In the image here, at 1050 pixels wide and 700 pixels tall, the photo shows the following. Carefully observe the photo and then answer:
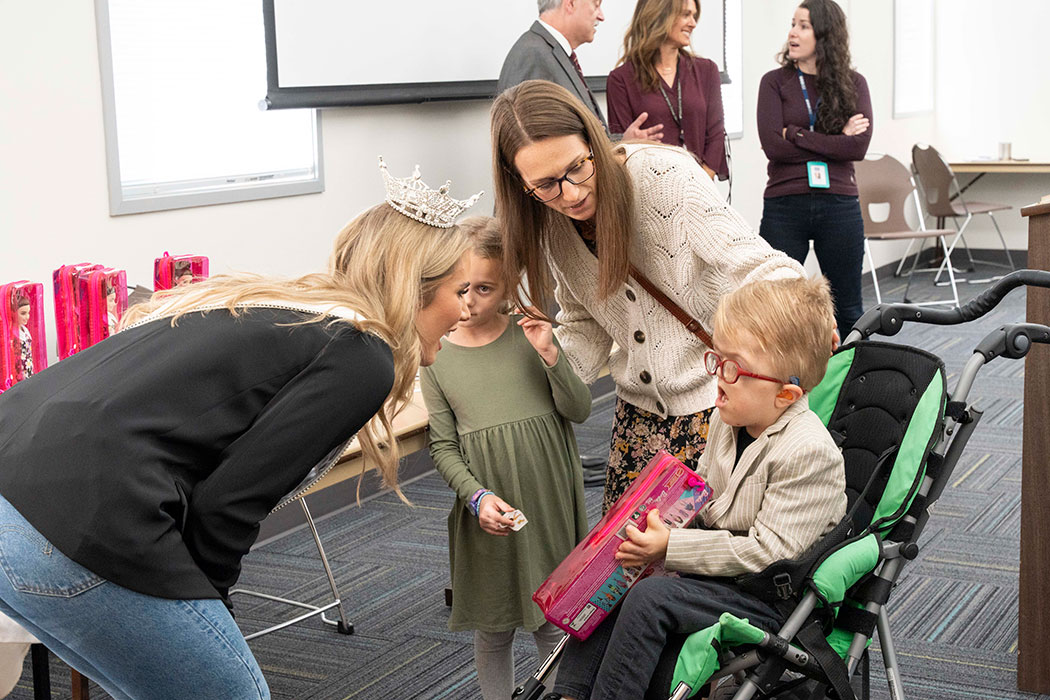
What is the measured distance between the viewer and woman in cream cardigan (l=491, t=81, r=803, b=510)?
1965 mm

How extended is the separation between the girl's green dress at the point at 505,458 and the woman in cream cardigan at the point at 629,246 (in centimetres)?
10

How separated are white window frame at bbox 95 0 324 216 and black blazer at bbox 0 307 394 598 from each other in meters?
2.04

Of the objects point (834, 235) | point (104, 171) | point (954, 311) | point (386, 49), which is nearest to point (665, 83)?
point (834, 235)

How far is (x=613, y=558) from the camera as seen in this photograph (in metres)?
1.82

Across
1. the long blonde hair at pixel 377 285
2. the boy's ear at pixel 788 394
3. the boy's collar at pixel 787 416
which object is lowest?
the boy's collar at pixel 787 416

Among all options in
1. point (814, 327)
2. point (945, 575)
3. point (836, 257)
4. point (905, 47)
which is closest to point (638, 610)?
point (814, 327)

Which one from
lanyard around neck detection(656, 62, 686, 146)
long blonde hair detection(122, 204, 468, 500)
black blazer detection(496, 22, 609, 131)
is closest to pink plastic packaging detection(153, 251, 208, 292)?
long blonde hair detection(122, 204, 468, 500)

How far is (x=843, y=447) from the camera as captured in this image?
2021mm

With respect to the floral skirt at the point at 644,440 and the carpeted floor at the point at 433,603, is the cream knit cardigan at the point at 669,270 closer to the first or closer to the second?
the floral skirt at the point at 644,440

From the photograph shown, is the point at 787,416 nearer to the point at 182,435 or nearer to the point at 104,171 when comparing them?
the point at 182,435

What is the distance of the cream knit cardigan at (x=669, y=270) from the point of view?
6.56ft

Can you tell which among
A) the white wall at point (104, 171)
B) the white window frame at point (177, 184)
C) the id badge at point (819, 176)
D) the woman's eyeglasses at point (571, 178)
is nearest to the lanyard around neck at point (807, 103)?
the id badge at point (819, 176)

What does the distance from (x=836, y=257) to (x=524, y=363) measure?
2919mm

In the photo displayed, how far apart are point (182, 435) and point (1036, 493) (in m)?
1.94
